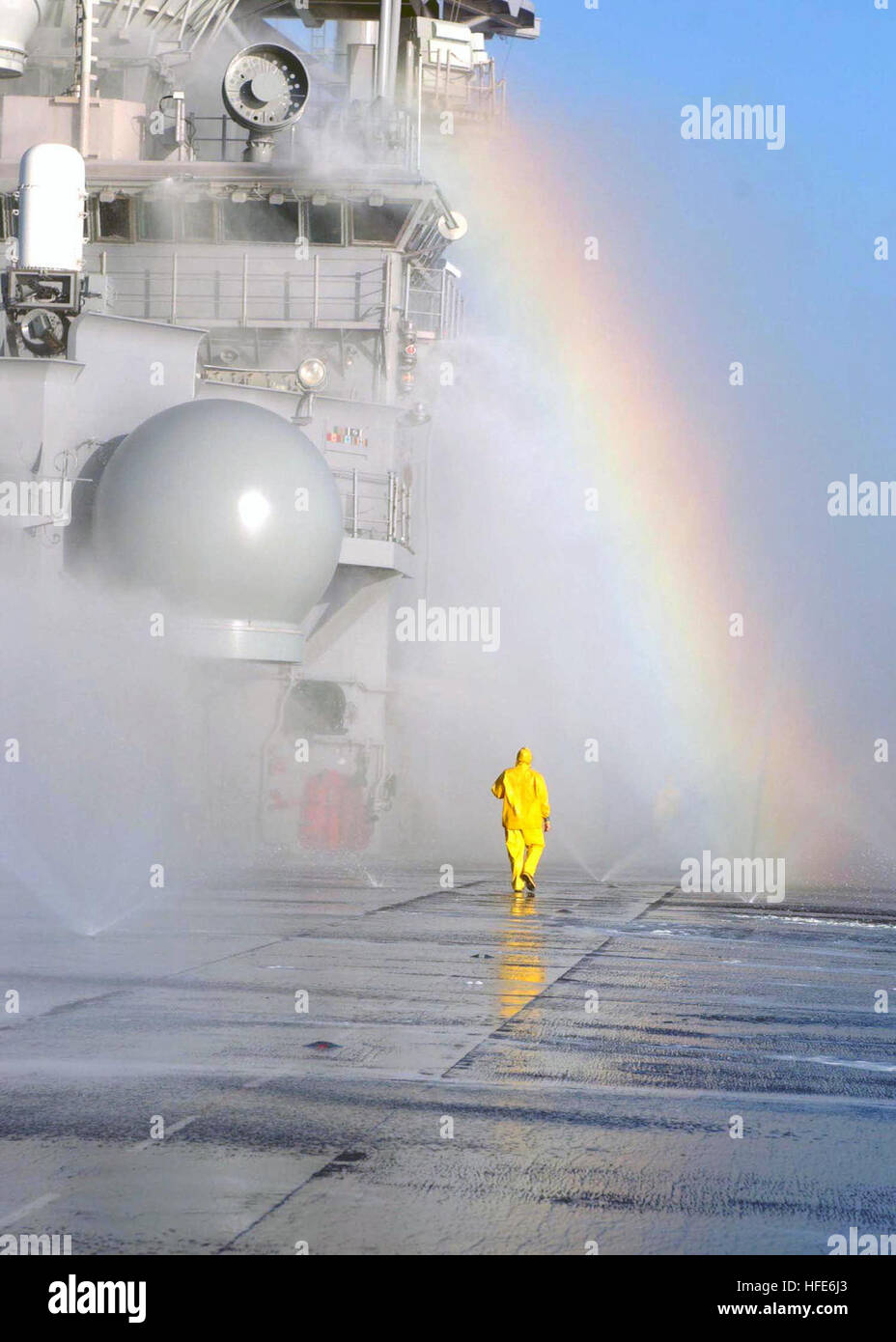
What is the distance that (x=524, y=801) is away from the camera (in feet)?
57.9

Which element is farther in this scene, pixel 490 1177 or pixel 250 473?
pixel 250 473

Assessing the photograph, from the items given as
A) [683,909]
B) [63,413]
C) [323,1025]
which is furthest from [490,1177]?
[63,413]

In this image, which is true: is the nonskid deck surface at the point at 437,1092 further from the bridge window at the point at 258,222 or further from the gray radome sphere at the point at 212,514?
A: the bridge window at the point at 258,222

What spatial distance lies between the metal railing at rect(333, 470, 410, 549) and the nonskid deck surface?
13.5 m

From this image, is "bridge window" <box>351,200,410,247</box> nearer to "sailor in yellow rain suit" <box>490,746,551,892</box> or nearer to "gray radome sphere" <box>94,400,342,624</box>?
"gray radome sphere" <box>94,400,342,624</box>

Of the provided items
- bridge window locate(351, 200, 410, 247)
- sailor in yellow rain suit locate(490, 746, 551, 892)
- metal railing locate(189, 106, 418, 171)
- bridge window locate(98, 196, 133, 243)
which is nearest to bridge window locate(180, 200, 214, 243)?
bridge window locate(98, 196, 133, 243)

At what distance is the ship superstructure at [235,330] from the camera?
21719mm

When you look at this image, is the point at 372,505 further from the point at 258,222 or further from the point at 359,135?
the point at 359,135

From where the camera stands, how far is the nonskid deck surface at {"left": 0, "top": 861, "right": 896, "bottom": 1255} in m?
4.54

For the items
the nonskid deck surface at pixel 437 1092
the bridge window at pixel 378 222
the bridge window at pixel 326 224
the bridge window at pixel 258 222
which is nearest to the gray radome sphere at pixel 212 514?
the bridge window at pixel 258 222

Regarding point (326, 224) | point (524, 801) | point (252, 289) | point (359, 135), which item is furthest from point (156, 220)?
point (524, 801)

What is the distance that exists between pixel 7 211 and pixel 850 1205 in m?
24.1
